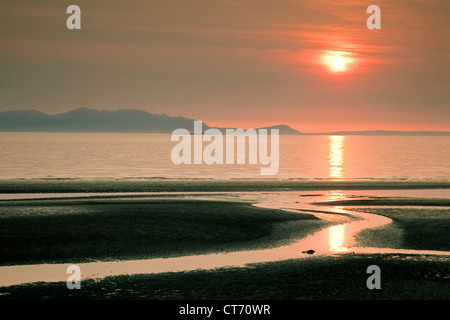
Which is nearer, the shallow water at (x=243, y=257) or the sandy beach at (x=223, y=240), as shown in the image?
the sandy beach at (x=223, y=240)

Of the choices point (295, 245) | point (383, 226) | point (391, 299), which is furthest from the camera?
point (383, 226)

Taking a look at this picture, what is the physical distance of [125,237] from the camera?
24125 millimetres

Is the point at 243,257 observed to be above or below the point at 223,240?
below

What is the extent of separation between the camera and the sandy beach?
16.2 meters

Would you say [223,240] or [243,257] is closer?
[243,257]

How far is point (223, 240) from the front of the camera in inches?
953

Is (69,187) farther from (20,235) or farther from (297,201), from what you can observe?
(20,235)

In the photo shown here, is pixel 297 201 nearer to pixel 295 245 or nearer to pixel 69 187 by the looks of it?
pixel 295 245

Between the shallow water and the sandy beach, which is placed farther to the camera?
the shallow water

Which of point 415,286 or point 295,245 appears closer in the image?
point 415,286

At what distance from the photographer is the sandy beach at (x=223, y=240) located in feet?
53.3
